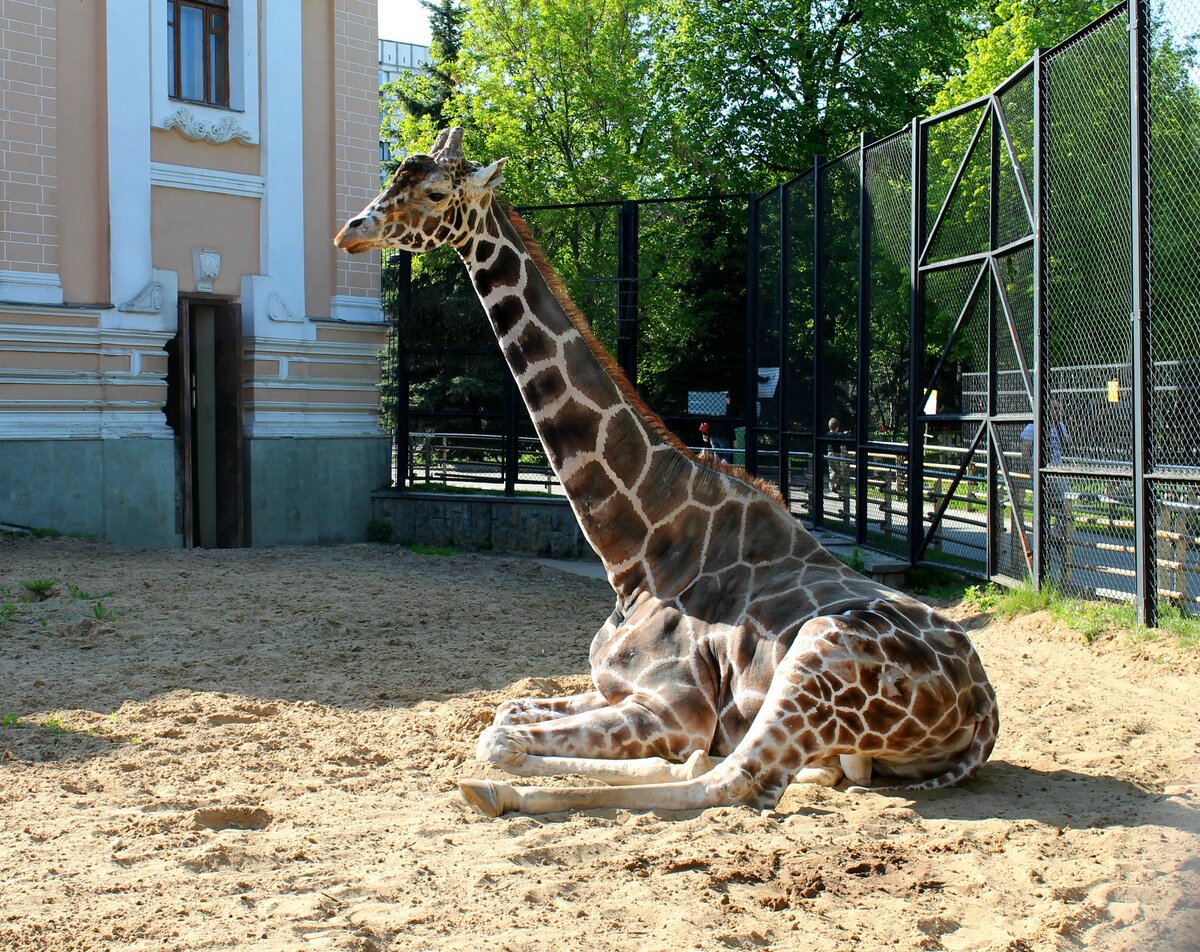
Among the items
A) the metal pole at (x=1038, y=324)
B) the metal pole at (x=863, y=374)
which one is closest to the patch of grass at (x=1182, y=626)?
the metal pole at (x=1038, y=324)

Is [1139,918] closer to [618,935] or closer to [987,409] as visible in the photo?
[618,935]

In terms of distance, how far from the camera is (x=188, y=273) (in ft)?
46.9

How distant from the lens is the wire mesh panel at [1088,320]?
7.62m

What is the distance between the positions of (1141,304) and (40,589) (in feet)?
25.8

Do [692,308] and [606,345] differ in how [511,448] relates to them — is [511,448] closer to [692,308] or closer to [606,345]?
[606,345]

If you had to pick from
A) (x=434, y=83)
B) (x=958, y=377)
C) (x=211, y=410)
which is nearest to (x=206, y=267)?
(x=211, y=410)

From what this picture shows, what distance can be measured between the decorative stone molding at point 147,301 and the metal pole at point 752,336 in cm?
680

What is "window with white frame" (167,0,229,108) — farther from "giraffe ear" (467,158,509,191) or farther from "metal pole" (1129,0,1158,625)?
"metal pole" (1129,0,1158,625)

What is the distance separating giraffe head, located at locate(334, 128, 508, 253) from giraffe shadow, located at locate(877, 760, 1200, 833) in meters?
3.09

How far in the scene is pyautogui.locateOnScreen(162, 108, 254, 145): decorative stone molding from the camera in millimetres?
14031

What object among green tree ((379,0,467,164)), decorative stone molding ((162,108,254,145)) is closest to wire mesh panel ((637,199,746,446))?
decorative stone molding ((162,108,254,145))

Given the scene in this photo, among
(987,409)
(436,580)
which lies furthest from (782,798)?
(436,580)

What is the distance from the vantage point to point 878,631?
4465 millimetres

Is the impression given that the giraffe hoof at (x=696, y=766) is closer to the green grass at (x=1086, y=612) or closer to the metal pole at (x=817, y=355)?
the green grass at (x=1086, y=612)
